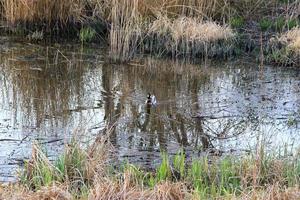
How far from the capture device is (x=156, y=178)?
4.75 m

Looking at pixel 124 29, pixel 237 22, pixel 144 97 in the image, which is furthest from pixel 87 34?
pixel 144 97

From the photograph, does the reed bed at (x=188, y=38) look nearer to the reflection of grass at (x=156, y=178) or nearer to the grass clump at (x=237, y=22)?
the grass clump at (x=237, y=22)

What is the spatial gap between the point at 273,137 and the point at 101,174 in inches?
99.6

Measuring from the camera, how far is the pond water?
6137 mm

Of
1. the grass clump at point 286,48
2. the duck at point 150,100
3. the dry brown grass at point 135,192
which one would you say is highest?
the grass clump at point 286,48

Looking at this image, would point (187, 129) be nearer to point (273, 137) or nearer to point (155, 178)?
point (273, 137)

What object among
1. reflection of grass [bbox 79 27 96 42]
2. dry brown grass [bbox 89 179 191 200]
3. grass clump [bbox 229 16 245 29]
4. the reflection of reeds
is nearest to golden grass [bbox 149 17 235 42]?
grass clump [bbox 229 16 245 29]

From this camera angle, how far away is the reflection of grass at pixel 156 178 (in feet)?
14.1

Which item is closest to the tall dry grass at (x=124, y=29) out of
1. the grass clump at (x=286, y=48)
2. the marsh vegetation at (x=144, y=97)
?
the marsh vegetation at (x=144, y=97)

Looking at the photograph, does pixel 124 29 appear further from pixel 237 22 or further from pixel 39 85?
pixel 237 22

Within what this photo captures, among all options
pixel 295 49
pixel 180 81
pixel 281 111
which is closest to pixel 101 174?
pixel 281 111

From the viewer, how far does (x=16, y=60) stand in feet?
33.1

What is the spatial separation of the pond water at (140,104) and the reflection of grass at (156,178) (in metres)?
0.40

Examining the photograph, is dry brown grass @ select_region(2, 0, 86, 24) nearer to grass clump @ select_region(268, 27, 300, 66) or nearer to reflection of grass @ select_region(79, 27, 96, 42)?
reflection of grass @ select_region(79, 27, 96, 42)
